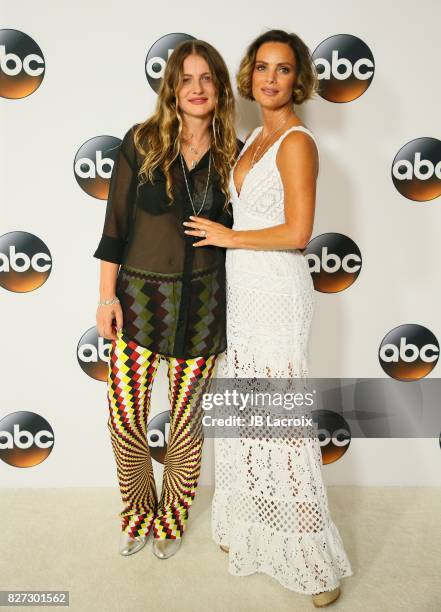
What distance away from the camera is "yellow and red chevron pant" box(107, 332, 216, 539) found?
1912mm

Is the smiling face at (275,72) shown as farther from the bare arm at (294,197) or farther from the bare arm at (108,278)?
the bare arm at (108,278)

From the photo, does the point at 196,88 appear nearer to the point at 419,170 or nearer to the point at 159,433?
the point at 419,170

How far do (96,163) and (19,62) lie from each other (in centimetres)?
48

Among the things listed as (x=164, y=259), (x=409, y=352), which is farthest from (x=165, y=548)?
(x=409, y=352)

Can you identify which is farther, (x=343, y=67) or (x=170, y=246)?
(x=343, y=67)

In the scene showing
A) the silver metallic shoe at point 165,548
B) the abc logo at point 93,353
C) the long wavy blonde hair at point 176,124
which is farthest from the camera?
the abc logo at point 93,353

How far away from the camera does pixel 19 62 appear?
2.13 metres

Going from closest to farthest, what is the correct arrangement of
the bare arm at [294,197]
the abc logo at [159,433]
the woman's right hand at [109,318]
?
the bare arm at [294,197]
the woman's right hand at [109,318]
the abc logo at [159,433]

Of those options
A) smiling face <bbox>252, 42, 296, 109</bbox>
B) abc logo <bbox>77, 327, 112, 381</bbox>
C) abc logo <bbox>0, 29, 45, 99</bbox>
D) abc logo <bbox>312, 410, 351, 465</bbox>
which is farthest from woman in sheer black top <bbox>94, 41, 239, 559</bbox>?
abc logo <bbox>312, 410, 351, 465</bbox>

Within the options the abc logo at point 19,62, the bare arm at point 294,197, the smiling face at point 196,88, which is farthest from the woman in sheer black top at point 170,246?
the abc logo at point 19,62

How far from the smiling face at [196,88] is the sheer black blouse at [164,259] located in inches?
6.3

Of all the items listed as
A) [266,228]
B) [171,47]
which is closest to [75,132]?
[171,47]

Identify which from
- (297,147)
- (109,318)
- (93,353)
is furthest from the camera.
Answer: (93,353)

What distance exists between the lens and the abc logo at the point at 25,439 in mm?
2451
